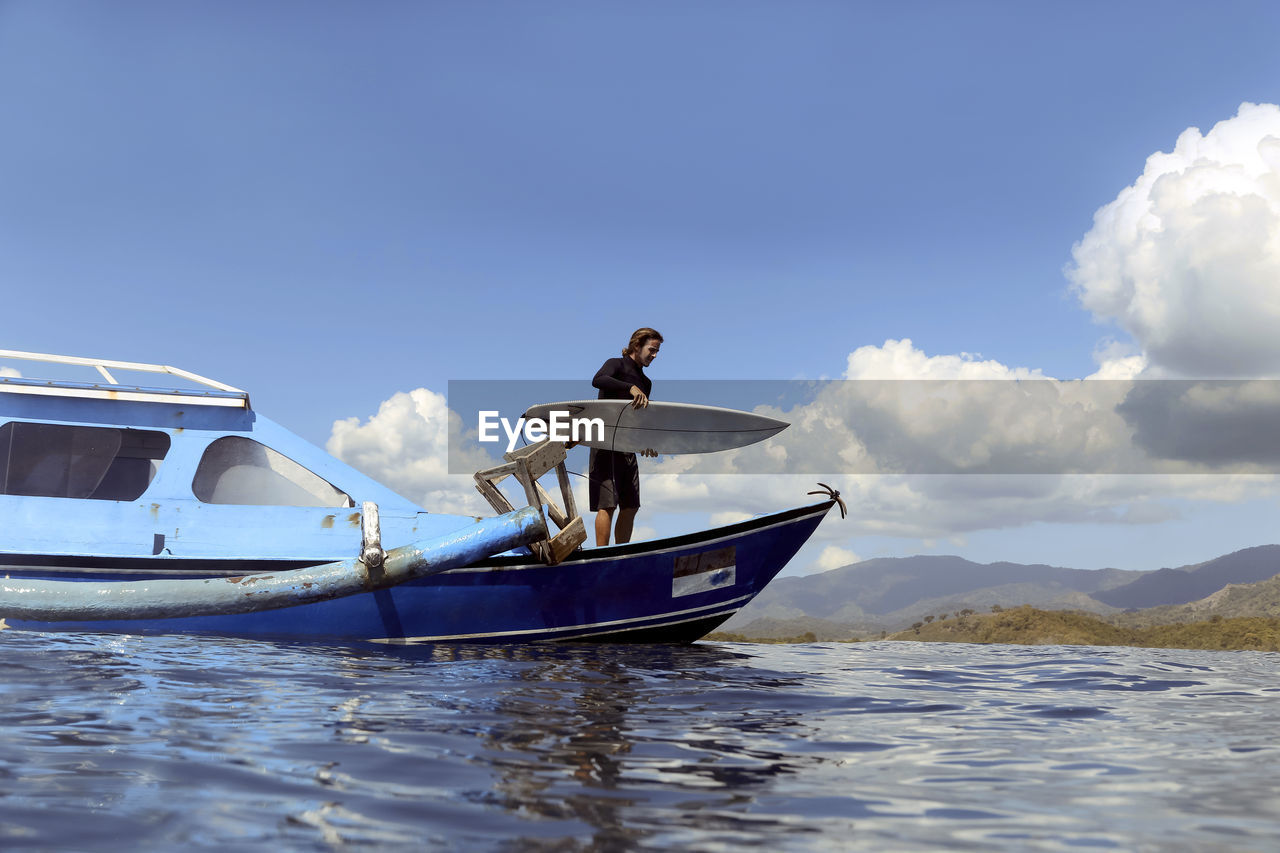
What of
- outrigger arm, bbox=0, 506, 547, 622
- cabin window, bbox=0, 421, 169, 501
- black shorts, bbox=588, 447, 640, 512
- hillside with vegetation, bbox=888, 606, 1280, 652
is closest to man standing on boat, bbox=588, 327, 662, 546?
black shorts, bbox=588, 447, 640, 512

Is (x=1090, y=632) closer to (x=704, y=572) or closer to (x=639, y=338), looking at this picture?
(x=704, y=572)

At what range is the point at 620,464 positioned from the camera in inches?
294

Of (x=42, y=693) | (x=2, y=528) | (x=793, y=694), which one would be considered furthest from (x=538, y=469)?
(x=2, y=528)

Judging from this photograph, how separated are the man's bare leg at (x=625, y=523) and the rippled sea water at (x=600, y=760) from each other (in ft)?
7.44

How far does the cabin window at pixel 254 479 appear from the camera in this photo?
7.30 metres

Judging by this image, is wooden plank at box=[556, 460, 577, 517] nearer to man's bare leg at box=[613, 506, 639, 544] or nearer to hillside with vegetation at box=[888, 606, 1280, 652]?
man's bare leg at box=[613, 506, 639, 544]

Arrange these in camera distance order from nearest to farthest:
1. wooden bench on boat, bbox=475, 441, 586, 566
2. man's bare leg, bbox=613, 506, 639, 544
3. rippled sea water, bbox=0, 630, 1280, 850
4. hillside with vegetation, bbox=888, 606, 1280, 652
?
rippled sea water, bbox=0, 630, 1280, 850, wooden bench on boat, bbox=475, 441, 586, 566, man's bare leg, bbox=613, 506, 639, 544, hillside with vegetation, bbox=888, 606, 1280, 652

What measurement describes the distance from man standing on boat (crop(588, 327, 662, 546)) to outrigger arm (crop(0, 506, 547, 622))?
4.23 ft

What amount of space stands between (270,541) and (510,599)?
7.13 ft

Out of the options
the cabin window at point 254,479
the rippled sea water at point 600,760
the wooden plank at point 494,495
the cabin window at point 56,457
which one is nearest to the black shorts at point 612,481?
the wooden plank at point 494,495

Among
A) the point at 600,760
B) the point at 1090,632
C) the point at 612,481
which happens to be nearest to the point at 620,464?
the point at 612,481

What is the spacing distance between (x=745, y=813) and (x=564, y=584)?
15.8 feet

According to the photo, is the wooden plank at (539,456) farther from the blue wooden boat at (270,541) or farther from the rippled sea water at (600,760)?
the rippled sea water at (600,760)

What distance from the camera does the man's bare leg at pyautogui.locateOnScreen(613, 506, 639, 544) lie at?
24.3ft
